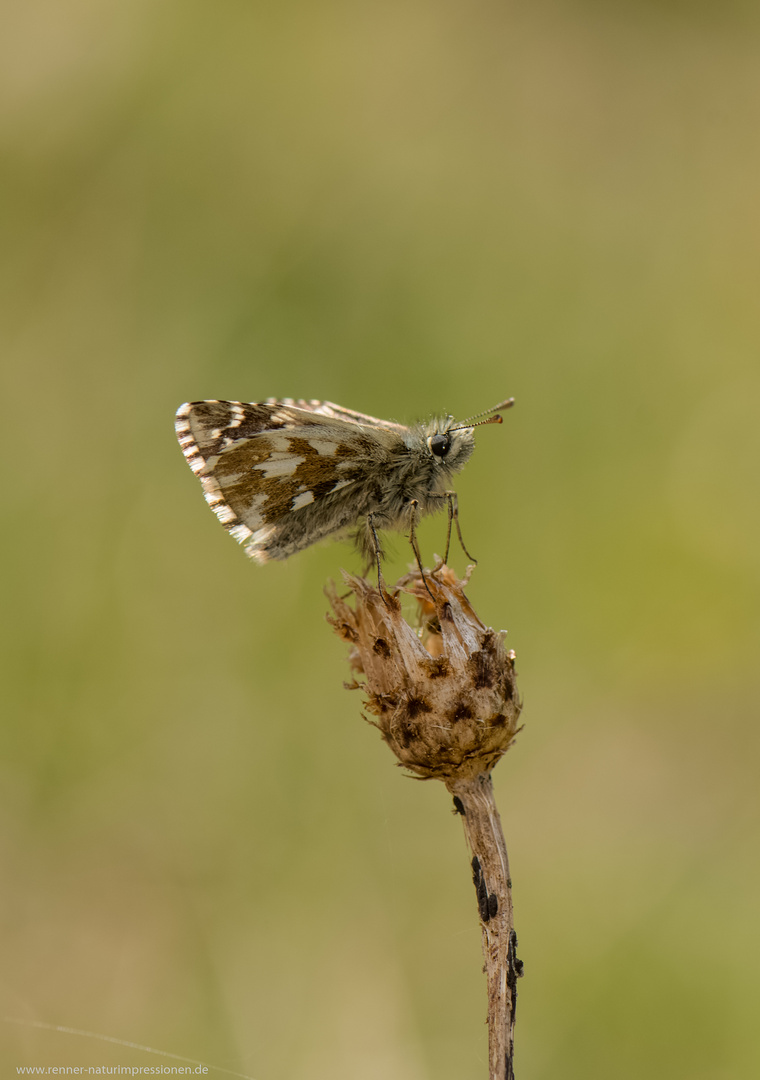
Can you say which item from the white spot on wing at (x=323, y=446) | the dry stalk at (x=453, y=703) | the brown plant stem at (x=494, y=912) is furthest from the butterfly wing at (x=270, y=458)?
the brown plant stem at (x=494, y=912)

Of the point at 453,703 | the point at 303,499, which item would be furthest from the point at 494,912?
the point at 303,499

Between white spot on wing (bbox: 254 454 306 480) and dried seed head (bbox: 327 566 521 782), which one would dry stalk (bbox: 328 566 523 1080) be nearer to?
dried seed head (bbox: 327 566 521 782)

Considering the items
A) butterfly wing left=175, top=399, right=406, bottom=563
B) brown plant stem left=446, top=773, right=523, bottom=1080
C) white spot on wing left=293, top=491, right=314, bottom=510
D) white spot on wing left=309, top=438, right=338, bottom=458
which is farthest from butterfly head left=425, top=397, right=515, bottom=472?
brown plant stem left=446, top=773, right=523, bottom=1080

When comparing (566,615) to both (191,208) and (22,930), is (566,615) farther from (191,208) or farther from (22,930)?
(191,208)

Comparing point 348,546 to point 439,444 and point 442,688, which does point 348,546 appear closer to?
point 439,444

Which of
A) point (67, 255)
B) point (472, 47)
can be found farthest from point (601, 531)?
point (472, 47)
